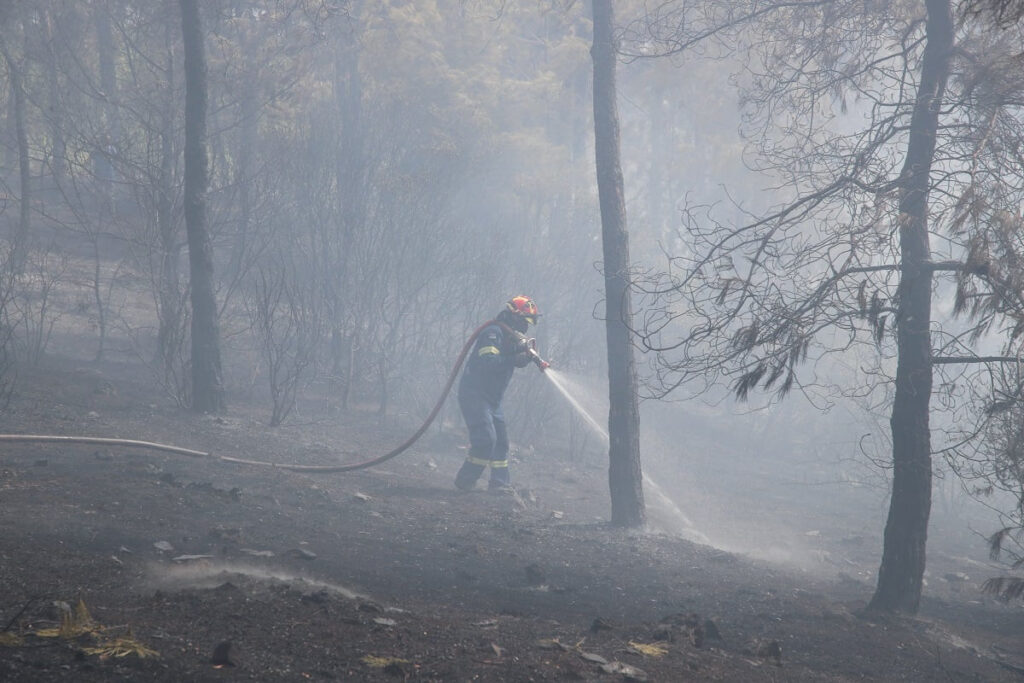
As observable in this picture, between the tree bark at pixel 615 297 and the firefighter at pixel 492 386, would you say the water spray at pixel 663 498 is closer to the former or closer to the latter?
the firefighter at pixel 492 386

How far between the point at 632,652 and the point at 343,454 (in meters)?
6.86

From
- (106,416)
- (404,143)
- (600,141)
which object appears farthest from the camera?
(404,143)

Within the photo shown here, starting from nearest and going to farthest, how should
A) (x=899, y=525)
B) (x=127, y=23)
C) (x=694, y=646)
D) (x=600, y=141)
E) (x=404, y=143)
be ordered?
(x=694, y=646)
(x=899, y=525)
(x=600, y=141)
(x=404, y=143)
(x=127, y=23)

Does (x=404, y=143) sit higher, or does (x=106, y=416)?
(x=404, y=143)

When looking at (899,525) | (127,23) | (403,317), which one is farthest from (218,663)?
(127,23)

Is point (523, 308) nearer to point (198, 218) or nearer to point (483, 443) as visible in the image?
point (483, 443)

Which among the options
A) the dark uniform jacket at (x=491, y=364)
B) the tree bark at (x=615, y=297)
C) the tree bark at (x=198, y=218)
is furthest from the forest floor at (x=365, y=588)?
the dark uniform jacket at (x=491, y=364)

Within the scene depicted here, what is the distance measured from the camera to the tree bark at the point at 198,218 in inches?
395

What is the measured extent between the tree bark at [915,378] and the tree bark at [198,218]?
27.1 feet

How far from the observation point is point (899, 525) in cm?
626

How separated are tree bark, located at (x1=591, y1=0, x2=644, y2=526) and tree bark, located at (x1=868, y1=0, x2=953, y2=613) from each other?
113 inches

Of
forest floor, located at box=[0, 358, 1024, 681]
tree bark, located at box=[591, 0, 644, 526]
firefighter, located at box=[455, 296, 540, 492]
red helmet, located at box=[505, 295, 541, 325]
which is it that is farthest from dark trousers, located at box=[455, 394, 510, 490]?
tree bark, located at box=[591, 0, 644, 526]

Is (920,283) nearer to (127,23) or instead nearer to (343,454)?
(343,454)

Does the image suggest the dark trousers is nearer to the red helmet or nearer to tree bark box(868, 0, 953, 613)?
the red helmet
